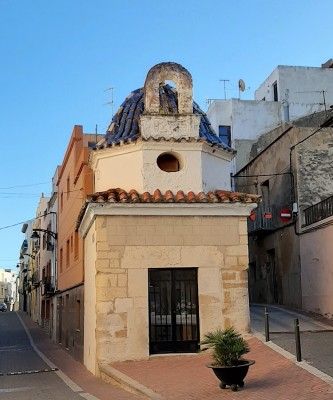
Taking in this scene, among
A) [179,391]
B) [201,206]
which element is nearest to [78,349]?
[201,206]

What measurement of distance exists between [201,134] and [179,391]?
715 cm

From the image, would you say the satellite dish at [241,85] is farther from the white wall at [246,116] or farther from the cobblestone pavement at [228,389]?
the cobblestone pavement at [228,389]

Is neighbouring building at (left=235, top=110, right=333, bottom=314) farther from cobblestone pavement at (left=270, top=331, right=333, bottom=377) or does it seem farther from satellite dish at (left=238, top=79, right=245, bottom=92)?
satellite dish at (left=238, top=79, right=245, bottom=92)

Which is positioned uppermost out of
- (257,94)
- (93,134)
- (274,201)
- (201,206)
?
(257,94)

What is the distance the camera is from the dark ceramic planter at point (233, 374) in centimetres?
915

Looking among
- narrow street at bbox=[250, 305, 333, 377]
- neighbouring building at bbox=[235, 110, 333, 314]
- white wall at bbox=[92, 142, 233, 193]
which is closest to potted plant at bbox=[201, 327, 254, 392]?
narrow street at bbox=[250, 305, 333, 377]

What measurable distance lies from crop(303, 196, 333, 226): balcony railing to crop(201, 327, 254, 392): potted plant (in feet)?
33.8

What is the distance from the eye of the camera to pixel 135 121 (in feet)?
49.6

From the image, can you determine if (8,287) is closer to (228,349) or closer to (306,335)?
(306,335)

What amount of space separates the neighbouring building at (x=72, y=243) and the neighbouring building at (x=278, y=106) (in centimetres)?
1042

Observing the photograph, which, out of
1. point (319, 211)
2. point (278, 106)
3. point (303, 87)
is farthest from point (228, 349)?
point (303, 87)

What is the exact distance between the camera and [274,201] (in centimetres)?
2406

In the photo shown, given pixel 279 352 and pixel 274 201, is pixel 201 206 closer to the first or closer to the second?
pixel 279 352

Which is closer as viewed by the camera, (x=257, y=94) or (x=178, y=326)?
(x=178, y=326)
